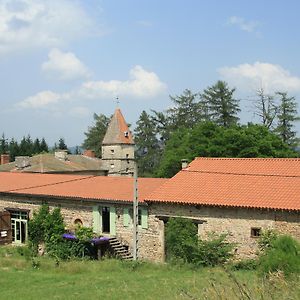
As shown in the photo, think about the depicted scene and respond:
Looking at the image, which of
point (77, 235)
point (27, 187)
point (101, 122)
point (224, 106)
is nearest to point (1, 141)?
point (101, 122)

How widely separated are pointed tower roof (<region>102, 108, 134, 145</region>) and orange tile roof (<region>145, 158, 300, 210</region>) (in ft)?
96.7

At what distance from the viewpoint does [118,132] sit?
57219 millimetres

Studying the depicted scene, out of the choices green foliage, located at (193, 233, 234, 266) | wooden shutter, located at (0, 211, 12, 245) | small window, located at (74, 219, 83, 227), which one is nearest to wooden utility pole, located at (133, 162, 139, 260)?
green foliage, located at (193, 233, 234, 266)

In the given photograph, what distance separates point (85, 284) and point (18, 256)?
11360 millimetres

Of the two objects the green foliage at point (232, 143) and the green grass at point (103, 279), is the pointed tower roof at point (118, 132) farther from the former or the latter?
the green grass at point (103, 279)

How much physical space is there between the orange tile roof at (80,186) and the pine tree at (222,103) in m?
24.3

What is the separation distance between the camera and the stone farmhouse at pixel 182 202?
73.4 feet

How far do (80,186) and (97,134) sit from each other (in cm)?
5097

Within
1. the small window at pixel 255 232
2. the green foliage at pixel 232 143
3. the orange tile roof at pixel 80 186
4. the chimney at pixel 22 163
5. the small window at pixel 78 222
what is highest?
the green foliage at pixel 232 143

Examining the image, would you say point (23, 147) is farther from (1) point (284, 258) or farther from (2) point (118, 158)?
(1) point (284, 258)

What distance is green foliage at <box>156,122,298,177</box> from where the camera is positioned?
3850 centimetres

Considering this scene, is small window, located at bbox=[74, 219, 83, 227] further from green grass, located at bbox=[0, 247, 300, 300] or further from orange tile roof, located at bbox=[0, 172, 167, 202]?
green grass, located at bbox=[0, 247, 300, 300]

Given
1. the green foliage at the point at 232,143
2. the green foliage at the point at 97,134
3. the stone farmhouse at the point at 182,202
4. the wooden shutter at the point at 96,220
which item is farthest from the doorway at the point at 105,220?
the green foliage at the point at 97,134

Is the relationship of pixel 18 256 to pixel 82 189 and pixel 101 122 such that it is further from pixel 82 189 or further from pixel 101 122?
pixel 101 122
